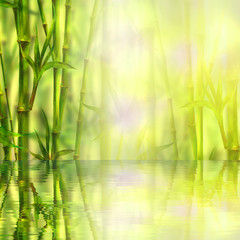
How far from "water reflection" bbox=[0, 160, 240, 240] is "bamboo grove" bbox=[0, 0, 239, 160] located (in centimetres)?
55

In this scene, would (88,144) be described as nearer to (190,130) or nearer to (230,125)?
(190,130)

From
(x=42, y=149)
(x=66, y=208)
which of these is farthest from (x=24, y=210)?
(x=42, y=149)

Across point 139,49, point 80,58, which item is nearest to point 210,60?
point 139,49

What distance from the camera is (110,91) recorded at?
1.37m

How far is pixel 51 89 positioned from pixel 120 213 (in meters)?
0.93

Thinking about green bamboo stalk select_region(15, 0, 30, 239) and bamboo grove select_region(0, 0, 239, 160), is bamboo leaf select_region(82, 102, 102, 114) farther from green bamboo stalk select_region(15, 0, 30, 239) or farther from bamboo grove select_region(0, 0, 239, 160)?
green bamboo stalk select_region(15, 0, 30, 239)

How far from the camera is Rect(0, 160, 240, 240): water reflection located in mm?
374

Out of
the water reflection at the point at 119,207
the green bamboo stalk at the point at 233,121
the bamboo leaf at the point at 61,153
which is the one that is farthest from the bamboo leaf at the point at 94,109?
the water reflection at the point at 119,207

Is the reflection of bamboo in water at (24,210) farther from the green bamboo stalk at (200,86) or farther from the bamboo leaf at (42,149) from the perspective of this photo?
the green bamboo stalk at (200,86)

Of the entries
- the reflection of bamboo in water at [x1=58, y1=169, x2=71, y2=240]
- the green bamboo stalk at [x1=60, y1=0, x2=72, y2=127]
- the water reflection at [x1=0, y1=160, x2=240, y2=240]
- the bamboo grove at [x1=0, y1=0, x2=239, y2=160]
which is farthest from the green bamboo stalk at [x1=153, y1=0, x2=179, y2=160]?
the reflection of bamboo in water at [x1=58, y1=169, x2=71, y2=240]

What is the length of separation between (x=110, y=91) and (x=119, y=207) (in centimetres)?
90

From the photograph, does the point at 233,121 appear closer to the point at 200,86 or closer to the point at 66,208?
the point at 200,86

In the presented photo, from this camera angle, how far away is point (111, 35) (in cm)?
137

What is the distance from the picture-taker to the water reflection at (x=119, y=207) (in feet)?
1.23
